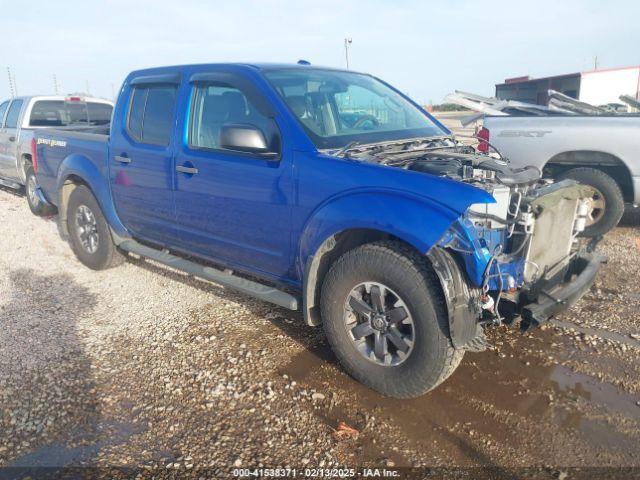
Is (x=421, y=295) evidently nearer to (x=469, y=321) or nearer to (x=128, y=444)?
(x=469, y=321)

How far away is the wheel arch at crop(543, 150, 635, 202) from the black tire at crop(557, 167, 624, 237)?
99 millimetres

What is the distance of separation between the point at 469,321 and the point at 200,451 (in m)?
1.64

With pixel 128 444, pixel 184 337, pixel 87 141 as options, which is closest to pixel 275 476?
pixel 128 444

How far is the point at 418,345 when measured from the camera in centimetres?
298

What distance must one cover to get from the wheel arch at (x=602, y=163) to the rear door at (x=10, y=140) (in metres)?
8.54

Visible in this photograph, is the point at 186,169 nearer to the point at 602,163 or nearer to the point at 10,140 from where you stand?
the point at 602,163

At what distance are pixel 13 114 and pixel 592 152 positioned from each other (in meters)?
9.32

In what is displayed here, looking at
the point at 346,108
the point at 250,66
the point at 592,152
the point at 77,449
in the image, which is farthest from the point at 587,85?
the point at 77,449

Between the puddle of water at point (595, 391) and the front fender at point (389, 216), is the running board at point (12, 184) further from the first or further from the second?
the puddle of water at point (595, 391)

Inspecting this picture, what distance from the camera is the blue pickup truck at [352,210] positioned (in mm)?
2867

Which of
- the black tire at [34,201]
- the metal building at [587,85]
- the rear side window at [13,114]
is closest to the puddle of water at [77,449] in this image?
the black tire at [34,201]

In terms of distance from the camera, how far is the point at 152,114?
451cm

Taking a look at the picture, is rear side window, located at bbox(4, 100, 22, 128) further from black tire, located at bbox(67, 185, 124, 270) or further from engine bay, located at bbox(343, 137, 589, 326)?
engine bay, located at bbox(343, 137, 589, 326)

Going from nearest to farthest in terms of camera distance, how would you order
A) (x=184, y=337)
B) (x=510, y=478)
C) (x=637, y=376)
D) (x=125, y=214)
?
(x=510, y=478) → (x=637, y=376) → (x=184, y=337) → (x=125, y=214)
